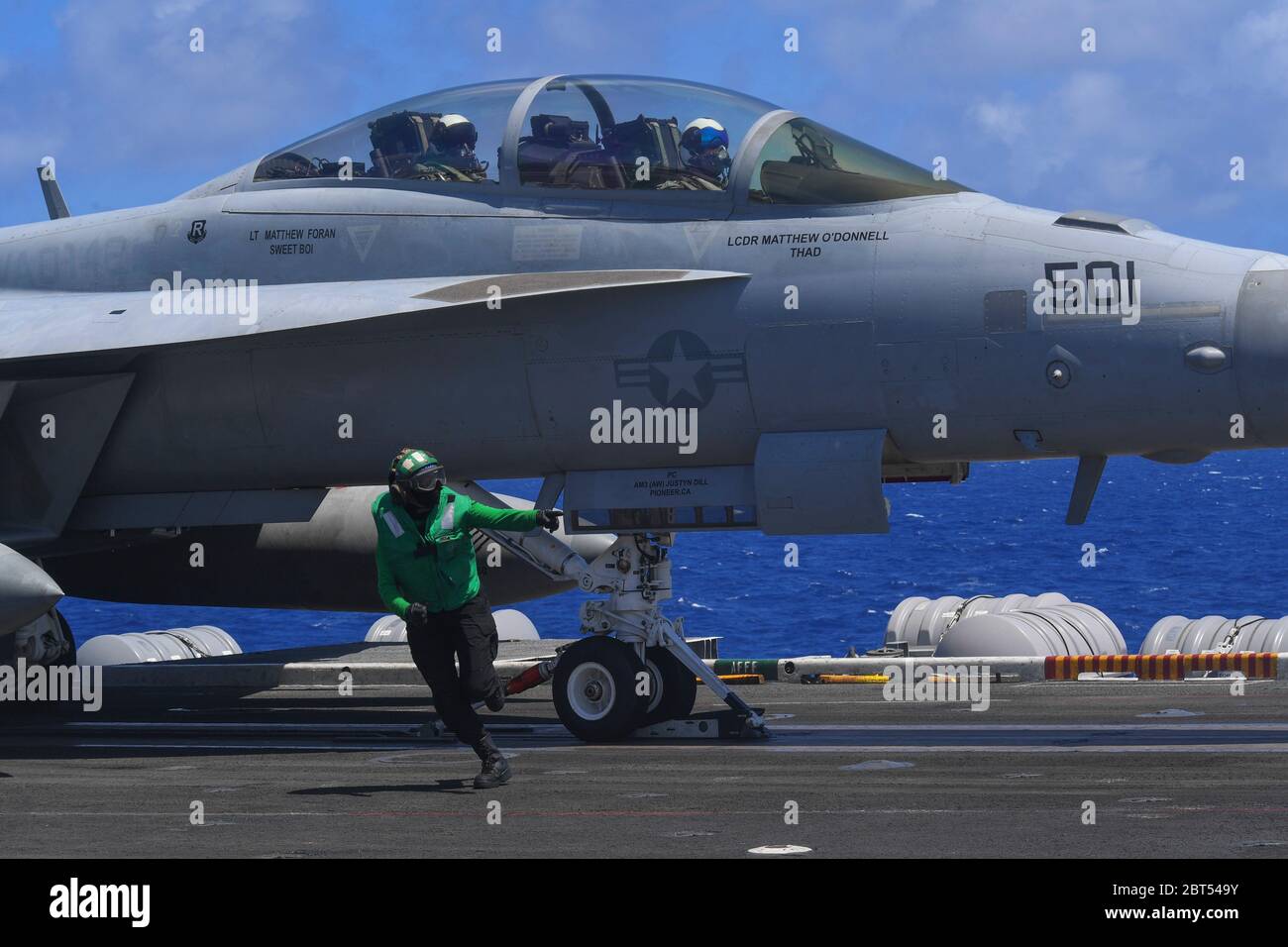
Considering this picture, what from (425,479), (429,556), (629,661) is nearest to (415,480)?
(425,479)

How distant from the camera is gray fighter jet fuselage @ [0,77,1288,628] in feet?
38.1

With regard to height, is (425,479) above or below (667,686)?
above

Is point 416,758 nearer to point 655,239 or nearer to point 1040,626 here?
point 655,239

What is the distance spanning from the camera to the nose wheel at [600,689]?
41.3 ft

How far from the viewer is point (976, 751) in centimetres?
1145

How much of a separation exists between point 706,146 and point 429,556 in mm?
4115

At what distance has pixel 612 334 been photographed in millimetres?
12719

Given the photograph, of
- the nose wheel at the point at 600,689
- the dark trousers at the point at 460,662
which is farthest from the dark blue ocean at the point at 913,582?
the dark trousers at the point at 460,662

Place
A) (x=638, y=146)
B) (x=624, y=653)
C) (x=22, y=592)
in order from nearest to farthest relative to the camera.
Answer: (x=22, y=592), (x=624, y=653), (x=638, y=146)

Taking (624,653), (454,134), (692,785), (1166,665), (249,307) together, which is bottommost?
(692,785)

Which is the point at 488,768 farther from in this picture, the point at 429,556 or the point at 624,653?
the point at 624,653

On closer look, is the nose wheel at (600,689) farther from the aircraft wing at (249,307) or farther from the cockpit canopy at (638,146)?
the cockpit canopy at (638,146)
